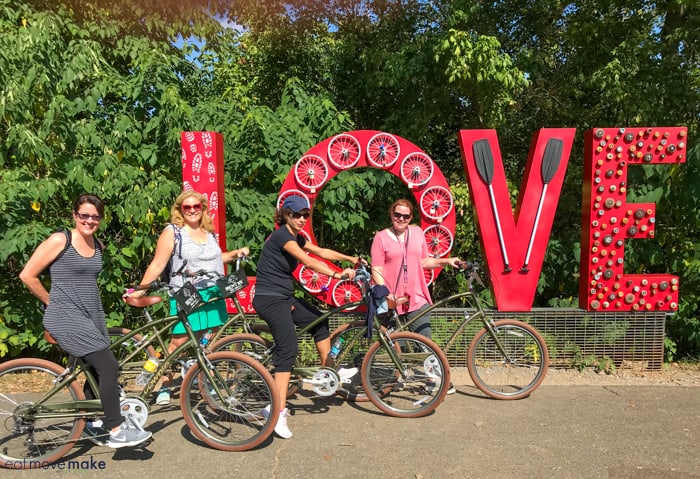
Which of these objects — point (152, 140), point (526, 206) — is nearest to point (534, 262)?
point (526, 206)

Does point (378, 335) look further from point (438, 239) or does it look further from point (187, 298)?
point (438, 239)

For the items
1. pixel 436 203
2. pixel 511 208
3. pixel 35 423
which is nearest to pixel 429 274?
pixel 436 203

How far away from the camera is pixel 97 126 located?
19.1 feet

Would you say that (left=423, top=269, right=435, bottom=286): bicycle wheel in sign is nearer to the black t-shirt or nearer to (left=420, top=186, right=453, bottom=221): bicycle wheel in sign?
(left=420, top=186, right=453, bottom=221): bicycle wheel in sign

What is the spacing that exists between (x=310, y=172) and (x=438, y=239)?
4.77 feet

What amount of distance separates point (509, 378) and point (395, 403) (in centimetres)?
111

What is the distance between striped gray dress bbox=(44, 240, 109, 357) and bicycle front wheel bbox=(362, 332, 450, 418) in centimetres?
196

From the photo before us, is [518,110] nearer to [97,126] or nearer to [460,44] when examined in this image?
[460,44]

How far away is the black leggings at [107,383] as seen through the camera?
3.38 meters

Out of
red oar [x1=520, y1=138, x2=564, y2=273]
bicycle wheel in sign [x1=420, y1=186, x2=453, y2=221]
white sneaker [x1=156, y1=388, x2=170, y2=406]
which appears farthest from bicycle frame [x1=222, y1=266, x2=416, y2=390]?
red oar [x1=520, y1=138, x2=564, y2=273]

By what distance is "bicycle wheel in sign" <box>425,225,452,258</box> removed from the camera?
5680 millimetres

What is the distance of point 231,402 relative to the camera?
373 cm

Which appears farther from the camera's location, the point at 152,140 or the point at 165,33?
the point at 165,33

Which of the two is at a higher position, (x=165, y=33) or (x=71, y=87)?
(x=165, y=33)
